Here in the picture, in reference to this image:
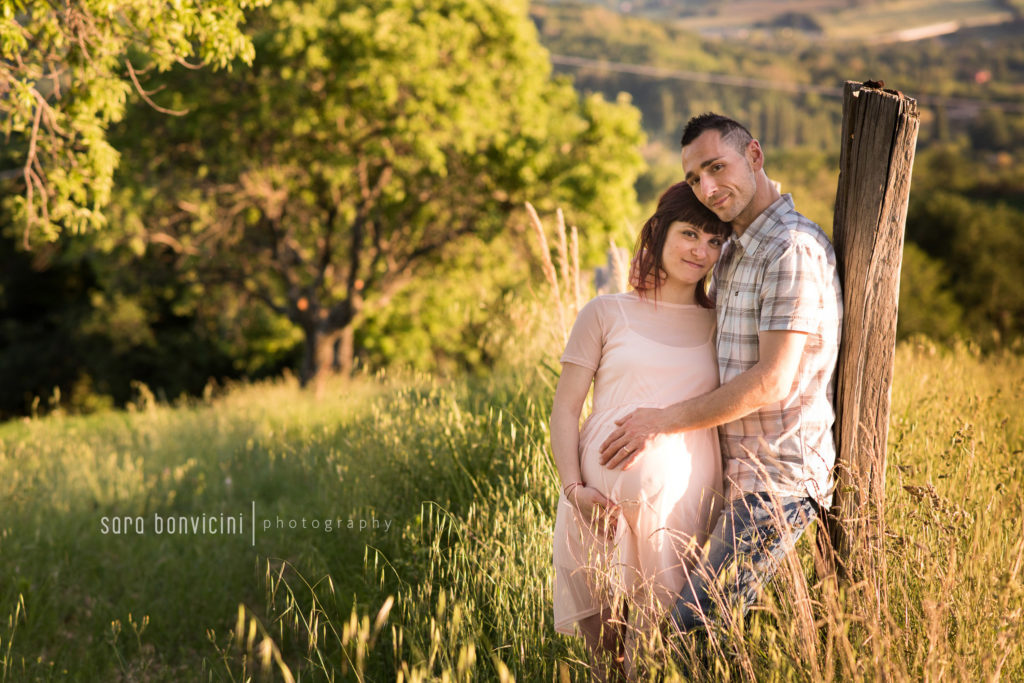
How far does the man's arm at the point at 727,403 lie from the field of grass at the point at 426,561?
483mm

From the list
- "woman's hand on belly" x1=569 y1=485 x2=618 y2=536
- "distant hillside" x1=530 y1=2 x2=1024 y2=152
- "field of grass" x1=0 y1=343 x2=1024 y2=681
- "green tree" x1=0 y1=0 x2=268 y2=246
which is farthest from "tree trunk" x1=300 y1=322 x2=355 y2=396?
"distant hillside" x1=530 y1=2 x2=1024 y2=152

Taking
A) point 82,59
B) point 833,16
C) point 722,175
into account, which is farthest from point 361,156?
point 833,16

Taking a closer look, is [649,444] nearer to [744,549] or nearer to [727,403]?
[727,403]

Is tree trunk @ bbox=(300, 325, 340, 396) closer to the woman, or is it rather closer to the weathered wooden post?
the woman

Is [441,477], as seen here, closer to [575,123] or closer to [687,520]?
[687,520]

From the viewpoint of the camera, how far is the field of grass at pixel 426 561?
1.98m

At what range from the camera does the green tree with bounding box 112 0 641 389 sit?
11961 mm

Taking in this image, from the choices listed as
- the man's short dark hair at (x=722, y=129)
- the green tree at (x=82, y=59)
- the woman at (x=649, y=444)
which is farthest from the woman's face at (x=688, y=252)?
the green tree at (x=82, y=59)

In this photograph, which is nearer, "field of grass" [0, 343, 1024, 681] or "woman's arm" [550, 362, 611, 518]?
"field of grass" [0, 343, 1024, 681]

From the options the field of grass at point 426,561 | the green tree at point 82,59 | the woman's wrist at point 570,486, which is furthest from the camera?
the green tree at point 82,59

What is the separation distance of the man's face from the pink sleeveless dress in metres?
0.36

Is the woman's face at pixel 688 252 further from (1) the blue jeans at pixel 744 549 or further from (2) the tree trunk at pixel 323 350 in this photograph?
(2) the tree trunk at pixel 323 350

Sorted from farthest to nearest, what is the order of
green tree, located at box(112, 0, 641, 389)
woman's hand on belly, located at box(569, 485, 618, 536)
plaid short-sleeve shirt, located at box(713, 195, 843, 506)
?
1. green tree, located at box(112, 0, 641, 389)
2. woman's hand on belly, located at box(569, 485, 618, 536)
3. plaid short-sleeve shirt, located at box(713, 195, 843, 506)

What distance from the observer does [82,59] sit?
470cm
